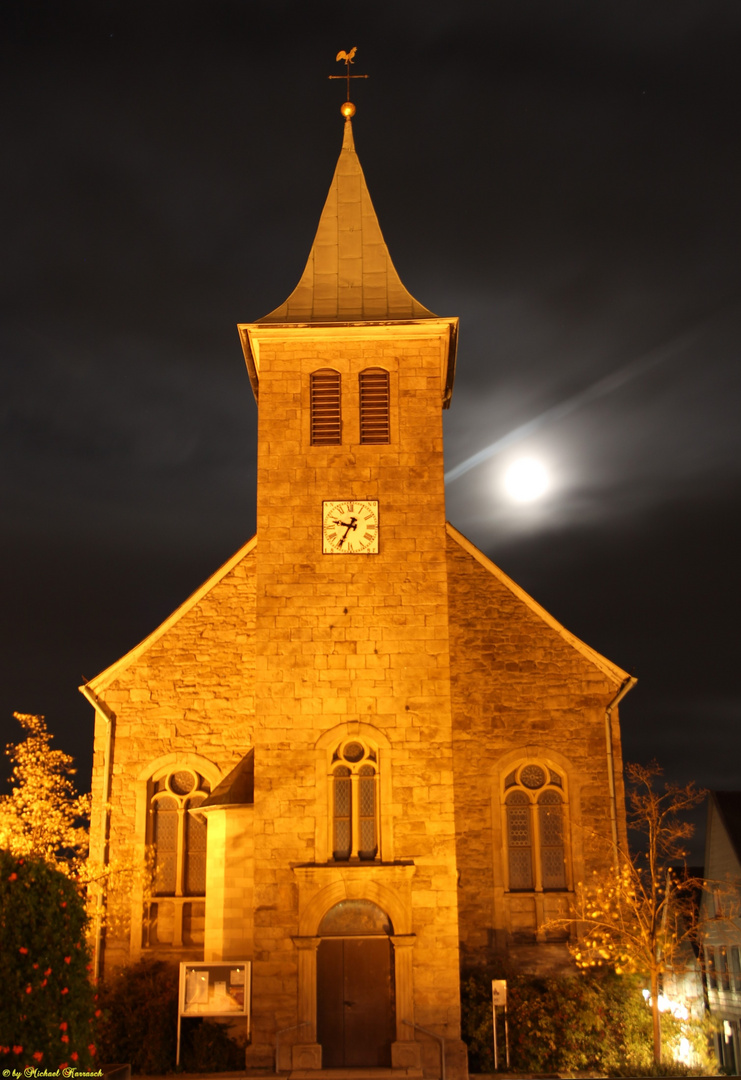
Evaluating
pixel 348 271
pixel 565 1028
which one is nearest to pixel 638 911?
pixel 565 1028

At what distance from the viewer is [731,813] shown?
3700 cm

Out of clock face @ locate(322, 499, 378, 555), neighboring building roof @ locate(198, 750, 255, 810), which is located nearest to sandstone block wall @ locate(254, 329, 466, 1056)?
clock face @ locate(322, 499, 378, 555)

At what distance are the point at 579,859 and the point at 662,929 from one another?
2.91 metres

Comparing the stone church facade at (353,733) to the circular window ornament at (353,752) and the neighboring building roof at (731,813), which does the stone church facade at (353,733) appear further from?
the neighboring building roof at (731,813)

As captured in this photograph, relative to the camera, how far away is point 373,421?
955 inches

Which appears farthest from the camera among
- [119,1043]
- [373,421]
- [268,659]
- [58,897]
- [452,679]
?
[452,679]

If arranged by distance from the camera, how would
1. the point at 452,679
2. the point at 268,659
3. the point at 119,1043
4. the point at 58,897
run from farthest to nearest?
1. the point at 452,679
2. the point at 268,659
3. the point at 119,1043
4. the point at 58,897

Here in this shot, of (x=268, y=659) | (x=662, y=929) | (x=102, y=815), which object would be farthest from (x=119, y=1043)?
(x=662, y=929)

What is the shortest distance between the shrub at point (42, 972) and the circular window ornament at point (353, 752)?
355 inches

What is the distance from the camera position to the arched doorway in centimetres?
2050

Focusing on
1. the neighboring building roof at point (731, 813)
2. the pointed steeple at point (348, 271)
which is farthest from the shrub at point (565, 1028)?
the neighboring building roof at point (731, 813)

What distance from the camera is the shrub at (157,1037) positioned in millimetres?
20328

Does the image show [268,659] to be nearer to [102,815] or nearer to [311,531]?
[311,531]

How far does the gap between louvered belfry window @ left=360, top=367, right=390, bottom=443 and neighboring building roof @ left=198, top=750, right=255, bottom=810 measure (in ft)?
23.9
